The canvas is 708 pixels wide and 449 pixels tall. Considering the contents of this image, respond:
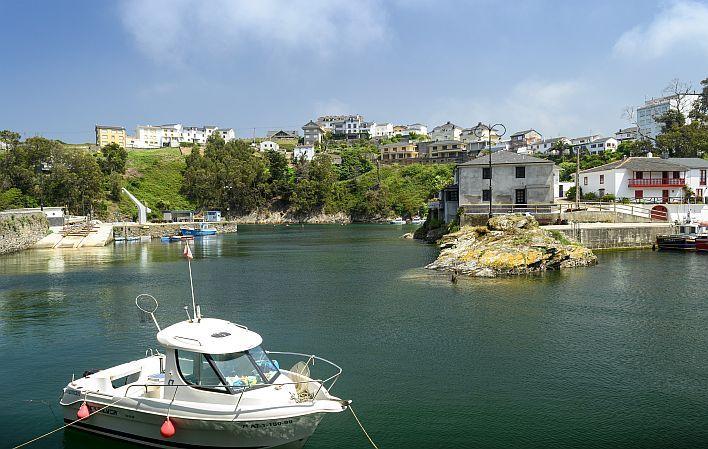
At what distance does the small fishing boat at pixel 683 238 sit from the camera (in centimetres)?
5431

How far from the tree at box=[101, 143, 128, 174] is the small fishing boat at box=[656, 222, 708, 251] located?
122 m

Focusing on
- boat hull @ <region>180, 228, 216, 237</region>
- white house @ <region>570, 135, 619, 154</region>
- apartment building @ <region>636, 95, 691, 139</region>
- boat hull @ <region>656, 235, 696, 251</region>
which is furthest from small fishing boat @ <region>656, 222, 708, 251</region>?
apartment building @ <region>636, 95, 691, 139</region>

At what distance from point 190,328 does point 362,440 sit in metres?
5.49

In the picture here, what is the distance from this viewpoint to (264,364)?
13578 mm

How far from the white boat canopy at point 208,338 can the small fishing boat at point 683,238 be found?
54436mm

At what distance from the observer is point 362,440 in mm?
14359

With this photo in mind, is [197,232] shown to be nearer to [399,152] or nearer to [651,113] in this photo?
[399,152]

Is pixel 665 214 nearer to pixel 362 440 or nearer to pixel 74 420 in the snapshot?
pixel 362 440

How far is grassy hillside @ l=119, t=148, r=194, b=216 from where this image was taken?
13551 centimetres

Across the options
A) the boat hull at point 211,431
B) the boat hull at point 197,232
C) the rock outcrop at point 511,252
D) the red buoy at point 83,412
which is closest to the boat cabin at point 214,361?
the boat hull at point 211,431

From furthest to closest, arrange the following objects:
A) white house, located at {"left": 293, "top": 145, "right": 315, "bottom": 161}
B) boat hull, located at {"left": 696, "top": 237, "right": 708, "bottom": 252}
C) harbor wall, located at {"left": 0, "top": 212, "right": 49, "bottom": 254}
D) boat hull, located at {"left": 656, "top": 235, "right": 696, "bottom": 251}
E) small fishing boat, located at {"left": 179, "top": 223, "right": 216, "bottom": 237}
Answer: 1. white house, located at {"left": 293, "top": 145, "right": 315, "bottom": 161}
2. small fishing boat, located at {"left": 179, "top": 223, "right": 216, "bottom": 237}
3. harbor wall, located at {"left": 0, "top": 212, "right": 49, "bottom": 254}
4. boat hull, located at {"left": 656, "top": 235, "right": 696, "bottom": 251}
5. boat hull, located at {"left": 696, "top": 237, "right": 708, "bottom": 252}

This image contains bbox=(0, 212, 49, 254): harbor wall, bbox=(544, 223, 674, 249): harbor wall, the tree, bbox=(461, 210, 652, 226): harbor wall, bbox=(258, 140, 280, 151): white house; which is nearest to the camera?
bbox=(544, 223, 674, 249): harbor wall

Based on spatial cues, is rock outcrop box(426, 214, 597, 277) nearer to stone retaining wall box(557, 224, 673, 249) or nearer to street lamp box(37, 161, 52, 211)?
stone retaining wall box(557, 224, 673, 249)

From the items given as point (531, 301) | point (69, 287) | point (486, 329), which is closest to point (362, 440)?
point (486, 329)
